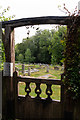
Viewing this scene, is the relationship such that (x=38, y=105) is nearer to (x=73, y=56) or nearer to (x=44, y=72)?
(x=73, y=56)

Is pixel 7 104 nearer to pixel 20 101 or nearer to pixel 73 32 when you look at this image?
pixel 20 101

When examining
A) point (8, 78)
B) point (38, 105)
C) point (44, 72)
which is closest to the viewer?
point (38, 105)

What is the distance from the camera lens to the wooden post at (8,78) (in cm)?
273

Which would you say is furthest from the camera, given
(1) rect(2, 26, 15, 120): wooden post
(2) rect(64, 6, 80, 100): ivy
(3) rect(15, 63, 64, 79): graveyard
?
(3) rect(15, 63, 64, 79): graveyard

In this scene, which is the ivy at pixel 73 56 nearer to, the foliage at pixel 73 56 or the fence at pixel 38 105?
the foliage at pixel 73 56

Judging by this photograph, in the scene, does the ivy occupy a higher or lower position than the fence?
higher

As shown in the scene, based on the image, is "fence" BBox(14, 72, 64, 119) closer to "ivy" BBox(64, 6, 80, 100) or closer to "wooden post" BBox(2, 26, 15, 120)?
"wooden post" BBox(2, 26, 15, 120)

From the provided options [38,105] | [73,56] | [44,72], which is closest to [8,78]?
[38,105]

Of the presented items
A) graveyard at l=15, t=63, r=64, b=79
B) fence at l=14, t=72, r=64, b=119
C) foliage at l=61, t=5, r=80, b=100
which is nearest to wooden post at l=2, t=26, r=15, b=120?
fence at l=14, t=72, r=64, b=119

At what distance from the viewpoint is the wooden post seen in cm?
273

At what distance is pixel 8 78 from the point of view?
2820 millimetres

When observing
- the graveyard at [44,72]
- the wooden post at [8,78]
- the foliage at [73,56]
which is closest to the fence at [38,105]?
the wooden post at [8,78]

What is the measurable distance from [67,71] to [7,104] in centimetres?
184

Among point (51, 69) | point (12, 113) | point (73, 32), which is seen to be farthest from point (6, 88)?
point (51, 69)
